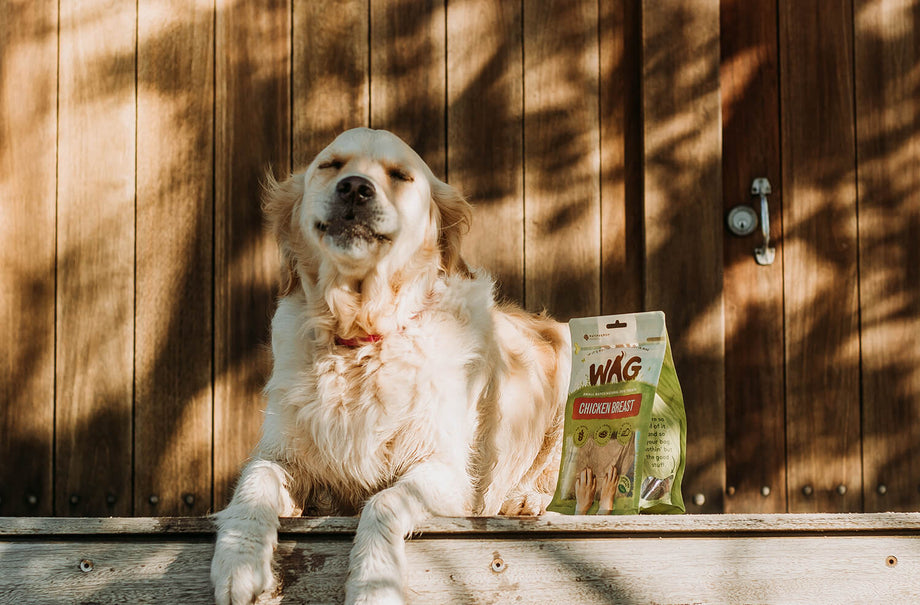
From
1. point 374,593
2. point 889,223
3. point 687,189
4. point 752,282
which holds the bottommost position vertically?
point 374,593

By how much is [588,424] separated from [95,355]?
1769 mm

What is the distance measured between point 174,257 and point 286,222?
72 cm

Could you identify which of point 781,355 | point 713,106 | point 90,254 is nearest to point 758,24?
point 713,106

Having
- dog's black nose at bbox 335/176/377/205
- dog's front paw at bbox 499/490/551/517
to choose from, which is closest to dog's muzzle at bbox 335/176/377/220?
dog's black nose at bbox 335/176/377/205

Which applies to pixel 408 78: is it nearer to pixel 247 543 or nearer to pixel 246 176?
pixel 246 176

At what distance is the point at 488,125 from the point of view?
9.78 feet

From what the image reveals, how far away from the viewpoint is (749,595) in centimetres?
174

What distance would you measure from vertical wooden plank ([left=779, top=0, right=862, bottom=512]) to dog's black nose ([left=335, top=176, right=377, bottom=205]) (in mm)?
1635

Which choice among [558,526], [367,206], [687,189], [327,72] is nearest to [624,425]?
[558,526]

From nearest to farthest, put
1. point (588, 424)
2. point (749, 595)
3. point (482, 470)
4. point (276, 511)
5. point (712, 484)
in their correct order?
point (749, 595) < point (276, 511) < point (588, 424) < point (482, 470) < point (712, 484)

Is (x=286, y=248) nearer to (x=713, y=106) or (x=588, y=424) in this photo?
(x=588, y=424)

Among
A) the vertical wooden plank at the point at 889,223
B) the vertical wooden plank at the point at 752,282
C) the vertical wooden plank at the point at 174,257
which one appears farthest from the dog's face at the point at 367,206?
the vertical wooden plank at the point at 889,223

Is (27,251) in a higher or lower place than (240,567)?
higher

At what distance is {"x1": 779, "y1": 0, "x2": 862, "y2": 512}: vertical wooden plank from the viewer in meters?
2.96
